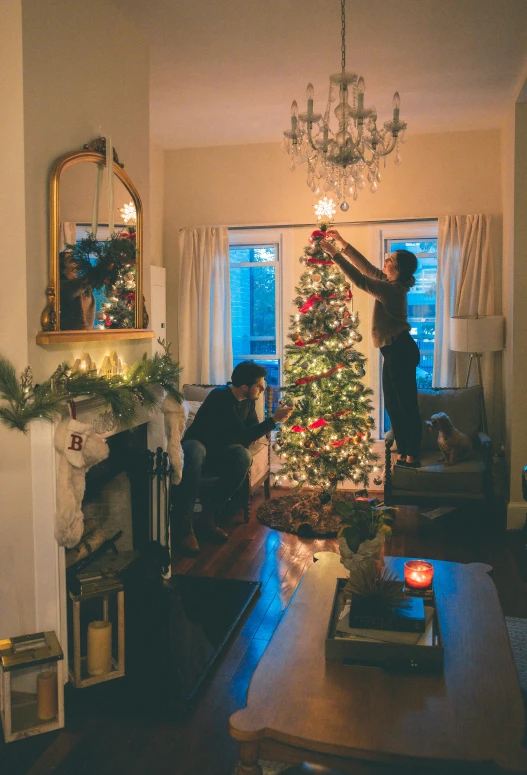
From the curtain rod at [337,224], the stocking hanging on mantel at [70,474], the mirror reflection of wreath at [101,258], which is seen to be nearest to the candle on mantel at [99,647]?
the stocking hanging on mantel at [70,474]

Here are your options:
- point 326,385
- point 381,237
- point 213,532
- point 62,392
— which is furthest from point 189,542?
point 381,237

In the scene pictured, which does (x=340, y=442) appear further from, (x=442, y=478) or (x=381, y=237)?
(x=381, y=237)

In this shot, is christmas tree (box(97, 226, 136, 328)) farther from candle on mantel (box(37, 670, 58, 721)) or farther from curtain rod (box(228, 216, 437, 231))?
curtain rod (box(228, 216, 437, 231))

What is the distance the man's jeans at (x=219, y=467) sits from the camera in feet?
15.6

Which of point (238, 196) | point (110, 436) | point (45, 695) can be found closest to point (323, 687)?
point (45, 695)

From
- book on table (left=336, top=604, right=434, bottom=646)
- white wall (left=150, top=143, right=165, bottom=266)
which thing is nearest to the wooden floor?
book on table (left=336, top=604, right=434, bottom=646)

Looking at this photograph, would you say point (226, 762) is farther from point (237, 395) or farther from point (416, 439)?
point (416, 439)

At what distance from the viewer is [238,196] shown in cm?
657

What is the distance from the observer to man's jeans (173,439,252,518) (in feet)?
15.6

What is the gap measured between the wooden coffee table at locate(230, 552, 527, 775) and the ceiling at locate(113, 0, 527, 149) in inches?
120

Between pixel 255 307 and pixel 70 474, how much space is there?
4.20 m

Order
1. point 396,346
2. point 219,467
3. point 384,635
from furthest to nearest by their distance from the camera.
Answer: point 396,346, point 219,467, point 384,635

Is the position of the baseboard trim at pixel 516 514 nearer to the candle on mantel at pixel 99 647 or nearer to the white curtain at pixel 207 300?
the white curtain at pixel 207 300

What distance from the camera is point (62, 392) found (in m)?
2.81
